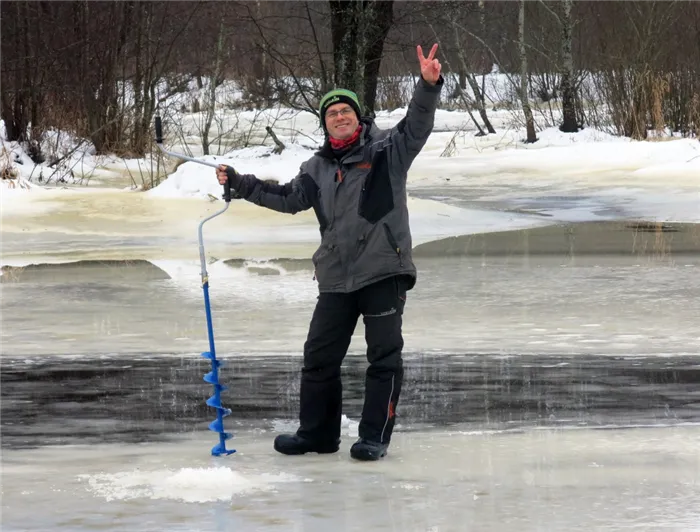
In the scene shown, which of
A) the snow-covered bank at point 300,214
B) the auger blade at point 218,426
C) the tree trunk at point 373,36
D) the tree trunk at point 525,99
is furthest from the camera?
the tree trunk at point 525,99

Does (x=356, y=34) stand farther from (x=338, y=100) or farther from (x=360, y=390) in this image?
(x=338, y=100)

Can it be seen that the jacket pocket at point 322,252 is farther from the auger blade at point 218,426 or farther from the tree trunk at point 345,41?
the tree trunk at point 345,41

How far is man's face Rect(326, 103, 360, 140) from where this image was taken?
4.91 meters

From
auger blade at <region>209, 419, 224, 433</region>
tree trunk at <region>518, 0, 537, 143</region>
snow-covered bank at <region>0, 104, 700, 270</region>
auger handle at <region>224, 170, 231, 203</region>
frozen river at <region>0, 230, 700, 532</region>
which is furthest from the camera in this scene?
tree trunk at <region>518, 0, 537, 143</region>

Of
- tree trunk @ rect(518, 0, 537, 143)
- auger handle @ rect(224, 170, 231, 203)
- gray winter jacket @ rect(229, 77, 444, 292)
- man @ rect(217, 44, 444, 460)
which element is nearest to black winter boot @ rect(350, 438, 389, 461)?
man @ rect(217, 44, 444, 460)

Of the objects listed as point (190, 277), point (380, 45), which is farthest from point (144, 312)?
point (380, 45)

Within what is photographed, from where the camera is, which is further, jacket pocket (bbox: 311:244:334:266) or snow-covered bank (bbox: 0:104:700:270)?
snow-covered bank (bbox: 0:104:700:270)

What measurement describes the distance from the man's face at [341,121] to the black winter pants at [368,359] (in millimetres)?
588

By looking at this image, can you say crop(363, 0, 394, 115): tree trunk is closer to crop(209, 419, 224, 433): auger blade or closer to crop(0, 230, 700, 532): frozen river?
crop(0, 230, 700, 532): frozen river

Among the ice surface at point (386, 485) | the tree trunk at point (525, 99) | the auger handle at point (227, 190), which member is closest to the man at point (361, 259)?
the ice surface at point (386, 485)

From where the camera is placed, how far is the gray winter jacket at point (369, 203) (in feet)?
15.8

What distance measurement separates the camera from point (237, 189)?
5.15 metres

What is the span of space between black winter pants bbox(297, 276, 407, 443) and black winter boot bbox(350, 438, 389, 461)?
0.02 m

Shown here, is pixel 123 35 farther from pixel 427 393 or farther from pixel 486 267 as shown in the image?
pixel 427 393
